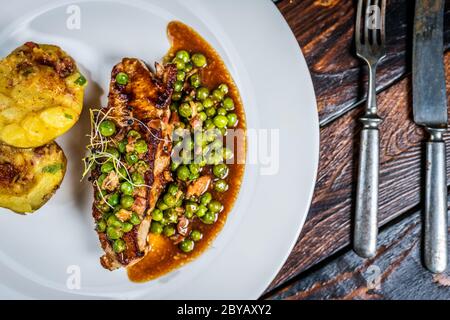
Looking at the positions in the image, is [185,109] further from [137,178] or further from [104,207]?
[104,207]

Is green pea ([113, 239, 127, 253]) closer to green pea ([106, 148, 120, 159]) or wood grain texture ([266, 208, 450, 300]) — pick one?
green pea ([106, 148, 120, 159])

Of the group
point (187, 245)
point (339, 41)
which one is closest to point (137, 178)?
point (187, 245)

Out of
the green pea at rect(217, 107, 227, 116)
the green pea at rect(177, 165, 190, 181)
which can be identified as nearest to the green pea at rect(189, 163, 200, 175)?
the green pea at rect(177, 165, 190, 181)

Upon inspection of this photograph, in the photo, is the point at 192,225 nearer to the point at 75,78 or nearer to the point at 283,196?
the point at 283,196

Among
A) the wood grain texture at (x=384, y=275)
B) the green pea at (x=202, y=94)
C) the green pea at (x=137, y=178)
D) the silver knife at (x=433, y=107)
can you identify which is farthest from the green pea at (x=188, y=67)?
the wood grain texture at (x=384, y=275)

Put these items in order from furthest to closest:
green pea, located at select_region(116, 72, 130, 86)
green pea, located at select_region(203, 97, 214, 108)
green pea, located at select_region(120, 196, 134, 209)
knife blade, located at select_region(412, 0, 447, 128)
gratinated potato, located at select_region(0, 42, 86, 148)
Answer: green pea, located at select_region(203, 97, 214, 108), knife blade, located at select_region(412, 0, 447, 128), green pea, located at select_region(116, 72, 130, 86), green pea, located at select_region(120, 196, 134, 209), gratinated potato, located at select_region(0, 42, 86, 148)
